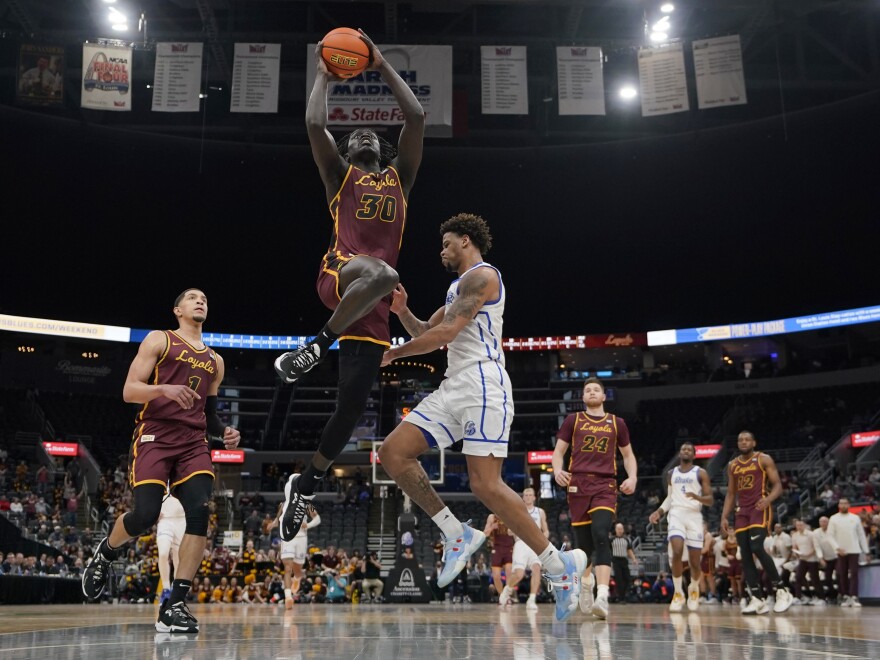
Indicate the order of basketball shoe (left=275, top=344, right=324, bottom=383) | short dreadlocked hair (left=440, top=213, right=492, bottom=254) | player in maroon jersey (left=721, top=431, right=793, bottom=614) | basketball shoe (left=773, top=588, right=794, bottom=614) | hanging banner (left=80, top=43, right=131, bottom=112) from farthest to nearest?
hanging banner (left=80, top=43, right=131, bottom=112) → basketball shoe (left=773, top=588, right=794, bottom=614) → player in maroon jersey (left=721, top=431, right=793, bottom=614) → short dreadlocked hair (left=440, top=213, right=492, bottom=254) → basketball shoe (left=275, top=344, right=324, bottom=383)

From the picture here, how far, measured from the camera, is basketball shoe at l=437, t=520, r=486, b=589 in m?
5.45

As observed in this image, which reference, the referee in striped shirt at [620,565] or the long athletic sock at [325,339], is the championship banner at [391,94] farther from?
the long athletic sock at [325,339]

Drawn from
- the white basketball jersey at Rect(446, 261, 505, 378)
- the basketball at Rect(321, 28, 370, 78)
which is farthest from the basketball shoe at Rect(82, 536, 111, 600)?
the basketball at Rect(321, 28, 370, 78)

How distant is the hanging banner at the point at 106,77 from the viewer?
732 inches

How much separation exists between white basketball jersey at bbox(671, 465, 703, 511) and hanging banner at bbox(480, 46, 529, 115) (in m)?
9.80

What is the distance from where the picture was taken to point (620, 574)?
57.7 ft

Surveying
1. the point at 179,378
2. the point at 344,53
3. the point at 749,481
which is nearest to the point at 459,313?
the point at 344,53

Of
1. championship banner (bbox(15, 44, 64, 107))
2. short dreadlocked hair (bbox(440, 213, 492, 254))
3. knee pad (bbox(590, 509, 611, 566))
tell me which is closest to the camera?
short dreadlocked hair (bbox(440, 213, 492, 254))

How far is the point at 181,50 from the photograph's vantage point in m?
18.4

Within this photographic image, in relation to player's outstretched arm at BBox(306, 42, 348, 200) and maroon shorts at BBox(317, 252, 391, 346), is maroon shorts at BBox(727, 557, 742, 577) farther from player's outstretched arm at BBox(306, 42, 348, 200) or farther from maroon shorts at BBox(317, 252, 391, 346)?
player's outstretched arm at BBox(306, 42, 348, 200)

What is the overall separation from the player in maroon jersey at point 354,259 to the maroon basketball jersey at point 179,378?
1156 mm

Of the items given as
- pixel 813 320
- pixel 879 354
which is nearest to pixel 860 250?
pixel 813 320

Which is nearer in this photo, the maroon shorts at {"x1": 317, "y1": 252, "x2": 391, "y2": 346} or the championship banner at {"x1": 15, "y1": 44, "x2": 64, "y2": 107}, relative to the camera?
the maroon shorts at {"x1": 317, "y1": 252, "x2": 391, "y2": 346}

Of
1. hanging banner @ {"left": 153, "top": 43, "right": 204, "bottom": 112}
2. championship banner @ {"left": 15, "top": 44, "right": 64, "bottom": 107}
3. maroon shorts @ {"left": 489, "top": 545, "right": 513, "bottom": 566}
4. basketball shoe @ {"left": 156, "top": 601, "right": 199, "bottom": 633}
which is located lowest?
basketball shoe @ {"left": 156, "top": 601, "right": 199, "bottom": 633}
